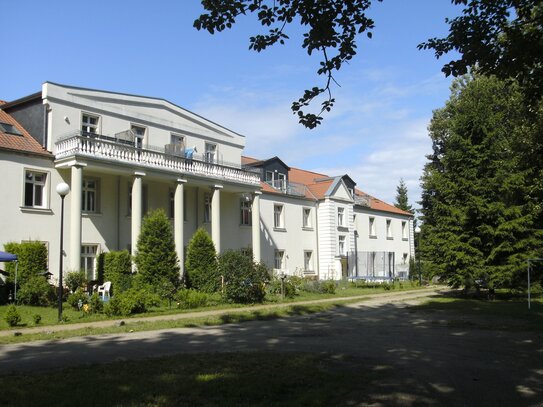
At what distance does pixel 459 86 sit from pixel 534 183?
61.4 ft

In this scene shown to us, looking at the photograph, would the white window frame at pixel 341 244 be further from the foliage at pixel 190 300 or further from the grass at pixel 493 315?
the foliage at pixel 190 300

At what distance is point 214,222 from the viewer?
29.2 metres

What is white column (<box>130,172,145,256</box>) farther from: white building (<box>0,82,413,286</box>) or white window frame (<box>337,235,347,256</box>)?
white window frame (<box>337,235,347,256</box>)

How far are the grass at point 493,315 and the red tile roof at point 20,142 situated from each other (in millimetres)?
17466

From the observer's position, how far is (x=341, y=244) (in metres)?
40.4

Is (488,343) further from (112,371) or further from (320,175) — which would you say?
(320,175)

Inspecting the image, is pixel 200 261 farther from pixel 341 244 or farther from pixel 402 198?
pixel 402 198

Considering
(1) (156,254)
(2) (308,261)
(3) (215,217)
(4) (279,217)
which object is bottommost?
(2) (308,261)

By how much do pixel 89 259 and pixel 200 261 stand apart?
5299mm

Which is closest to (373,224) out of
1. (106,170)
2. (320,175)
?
(320,175)

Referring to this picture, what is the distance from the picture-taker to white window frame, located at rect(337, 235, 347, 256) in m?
40.1

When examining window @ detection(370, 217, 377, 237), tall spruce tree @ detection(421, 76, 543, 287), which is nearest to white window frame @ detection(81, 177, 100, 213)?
tall spruce tree @ detection(421, 76, 543, 287)

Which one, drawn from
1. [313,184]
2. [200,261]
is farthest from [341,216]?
[200,261]

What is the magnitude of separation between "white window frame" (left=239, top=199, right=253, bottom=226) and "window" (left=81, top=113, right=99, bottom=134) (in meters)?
11.1
